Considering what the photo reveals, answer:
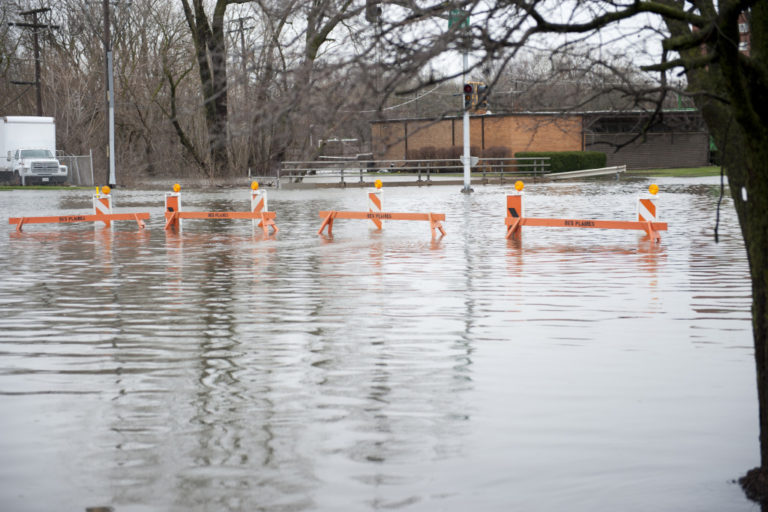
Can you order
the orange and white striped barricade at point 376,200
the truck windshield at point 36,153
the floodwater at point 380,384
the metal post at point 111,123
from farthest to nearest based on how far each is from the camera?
the truck windshield at point 36,153 → the metal post at point 111,123 → the orange and white striped barricade at point 376,200 → the floodwater at point 380,384

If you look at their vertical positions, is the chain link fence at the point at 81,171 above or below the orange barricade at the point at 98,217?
above

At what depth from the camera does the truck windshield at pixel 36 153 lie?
176 feet

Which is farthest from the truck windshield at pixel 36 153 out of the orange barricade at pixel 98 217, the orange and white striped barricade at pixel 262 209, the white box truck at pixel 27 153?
the orange and white striped barricade at pixel 262 209

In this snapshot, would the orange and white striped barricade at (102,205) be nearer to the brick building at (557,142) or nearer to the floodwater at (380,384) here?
the floodwater at (380,384)

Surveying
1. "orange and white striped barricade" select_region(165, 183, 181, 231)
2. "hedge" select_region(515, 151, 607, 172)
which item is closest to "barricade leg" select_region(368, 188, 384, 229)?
"orange and white striped barricade" select_region(165, 183, 181, 231)

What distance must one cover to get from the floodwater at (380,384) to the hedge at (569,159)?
139 feet

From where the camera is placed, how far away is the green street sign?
15.4 feet

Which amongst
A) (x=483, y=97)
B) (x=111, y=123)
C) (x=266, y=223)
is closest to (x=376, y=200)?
(x=266, y=223)

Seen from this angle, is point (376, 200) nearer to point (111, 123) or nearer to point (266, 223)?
point (266, 223)

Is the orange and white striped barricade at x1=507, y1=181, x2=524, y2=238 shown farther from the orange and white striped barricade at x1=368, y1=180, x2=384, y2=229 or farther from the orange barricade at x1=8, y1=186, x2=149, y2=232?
the orange barricade at x1=8, y1=186, x2=149, y2=232

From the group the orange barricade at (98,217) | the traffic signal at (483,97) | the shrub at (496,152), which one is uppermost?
the shrub at (496,152)

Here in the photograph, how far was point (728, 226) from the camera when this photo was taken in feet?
71.8

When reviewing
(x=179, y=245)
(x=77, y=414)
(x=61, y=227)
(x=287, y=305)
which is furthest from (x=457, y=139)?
(x=77, y=414)

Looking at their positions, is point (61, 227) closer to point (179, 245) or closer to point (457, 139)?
A: point (179, 245)
